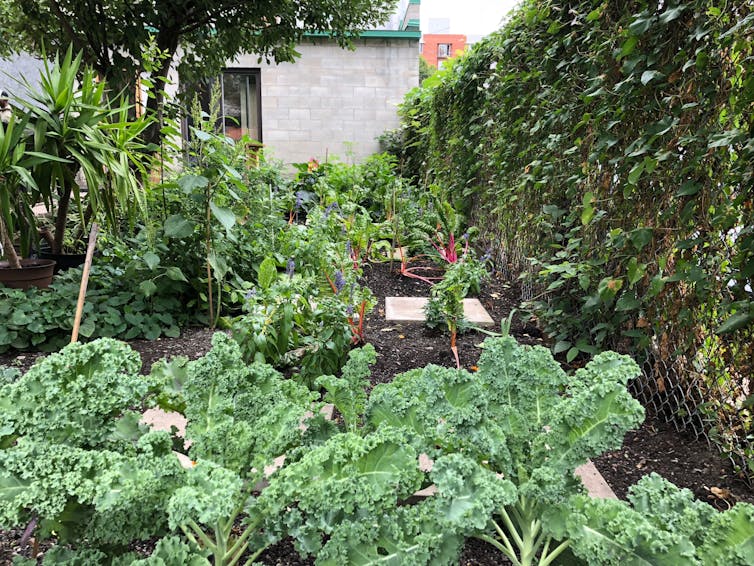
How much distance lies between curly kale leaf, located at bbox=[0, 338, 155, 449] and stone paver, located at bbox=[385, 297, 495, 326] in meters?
2.20

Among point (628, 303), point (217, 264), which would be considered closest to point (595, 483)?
point (628, 303)

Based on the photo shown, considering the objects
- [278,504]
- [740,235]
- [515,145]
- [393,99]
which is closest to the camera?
[278,504]

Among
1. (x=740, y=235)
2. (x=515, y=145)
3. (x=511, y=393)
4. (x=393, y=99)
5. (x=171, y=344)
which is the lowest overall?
(x=171, y=344)

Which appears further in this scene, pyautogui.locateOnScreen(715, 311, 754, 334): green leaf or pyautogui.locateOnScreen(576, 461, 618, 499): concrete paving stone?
pyautogui.locateOnScreen(576, 461, 618, 499): concrete paving stone

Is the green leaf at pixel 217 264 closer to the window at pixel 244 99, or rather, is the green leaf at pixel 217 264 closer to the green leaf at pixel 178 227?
the green leaf at pixel 178 227

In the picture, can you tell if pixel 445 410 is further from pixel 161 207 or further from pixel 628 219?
pixel 161 207

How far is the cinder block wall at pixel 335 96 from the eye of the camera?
36.1 feet

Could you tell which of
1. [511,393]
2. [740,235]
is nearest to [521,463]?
[511,393]

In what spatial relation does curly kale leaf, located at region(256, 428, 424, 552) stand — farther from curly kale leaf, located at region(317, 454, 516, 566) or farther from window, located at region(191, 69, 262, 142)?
window, located at region(191, 69, 262, 142)

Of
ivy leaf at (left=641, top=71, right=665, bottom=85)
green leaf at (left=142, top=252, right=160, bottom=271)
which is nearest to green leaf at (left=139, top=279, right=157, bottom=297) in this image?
green leaf at (left=142, top=252, right=160, bottom=271)

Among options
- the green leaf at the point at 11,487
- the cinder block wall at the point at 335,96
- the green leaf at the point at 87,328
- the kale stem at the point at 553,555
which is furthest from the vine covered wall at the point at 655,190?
the cinder block wall at the point at 335,96

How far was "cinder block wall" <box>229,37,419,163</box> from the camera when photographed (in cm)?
1100

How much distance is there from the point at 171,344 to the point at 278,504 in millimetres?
2115

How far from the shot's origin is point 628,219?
7.70 ft
